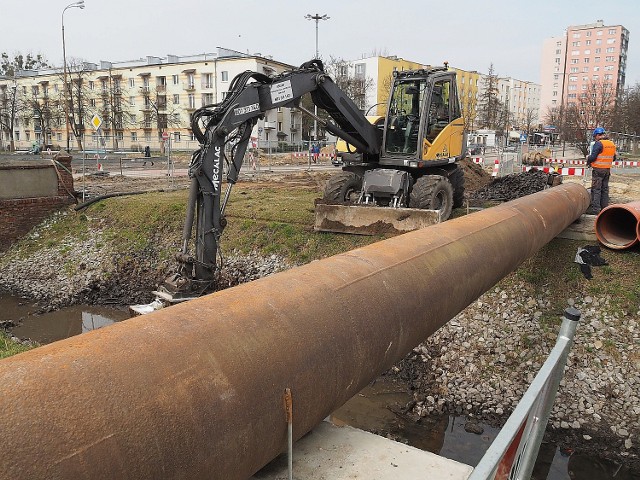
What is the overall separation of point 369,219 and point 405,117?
2081 mm

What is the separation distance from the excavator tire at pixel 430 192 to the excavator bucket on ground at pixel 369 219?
31cm

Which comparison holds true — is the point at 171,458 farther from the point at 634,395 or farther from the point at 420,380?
the point at 634,395

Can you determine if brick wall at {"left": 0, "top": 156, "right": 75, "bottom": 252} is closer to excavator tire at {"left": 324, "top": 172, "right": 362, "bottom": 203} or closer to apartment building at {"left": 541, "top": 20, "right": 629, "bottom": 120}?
excavator tire at {"left": 324, "top": 172, "right": 362, "bottom": 203}

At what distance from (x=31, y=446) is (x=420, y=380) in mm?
5983

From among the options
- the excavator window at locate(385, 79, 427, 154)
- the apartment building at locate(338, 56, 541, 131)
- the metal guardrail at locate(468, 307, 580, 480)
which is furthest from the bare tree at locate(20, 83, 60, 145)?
the metal guardrail at locate(468, 307, 580, 480)

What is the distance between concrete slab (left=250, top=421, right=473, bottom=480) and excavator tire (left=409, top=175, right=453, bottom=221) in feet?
22.4

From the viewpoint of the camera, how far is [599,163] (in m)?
10.0

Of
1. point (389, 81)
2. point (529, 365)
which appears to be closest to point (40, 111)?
point (389, 81)

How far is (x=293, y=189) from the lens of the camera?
55.3 feet

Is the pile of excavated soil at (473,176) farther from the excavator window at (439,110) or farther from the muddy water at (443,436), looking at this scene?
the muddy water at (443,436)

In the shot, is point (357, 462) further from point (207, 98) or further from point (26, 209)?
point (207, 98)

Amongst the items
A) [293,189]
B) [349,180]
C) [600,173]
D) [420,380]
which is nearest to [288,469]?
[420,380]

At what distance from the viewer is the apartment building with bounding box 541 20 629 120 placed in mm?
101062

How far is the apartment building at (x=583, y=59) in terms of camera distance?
332ft
